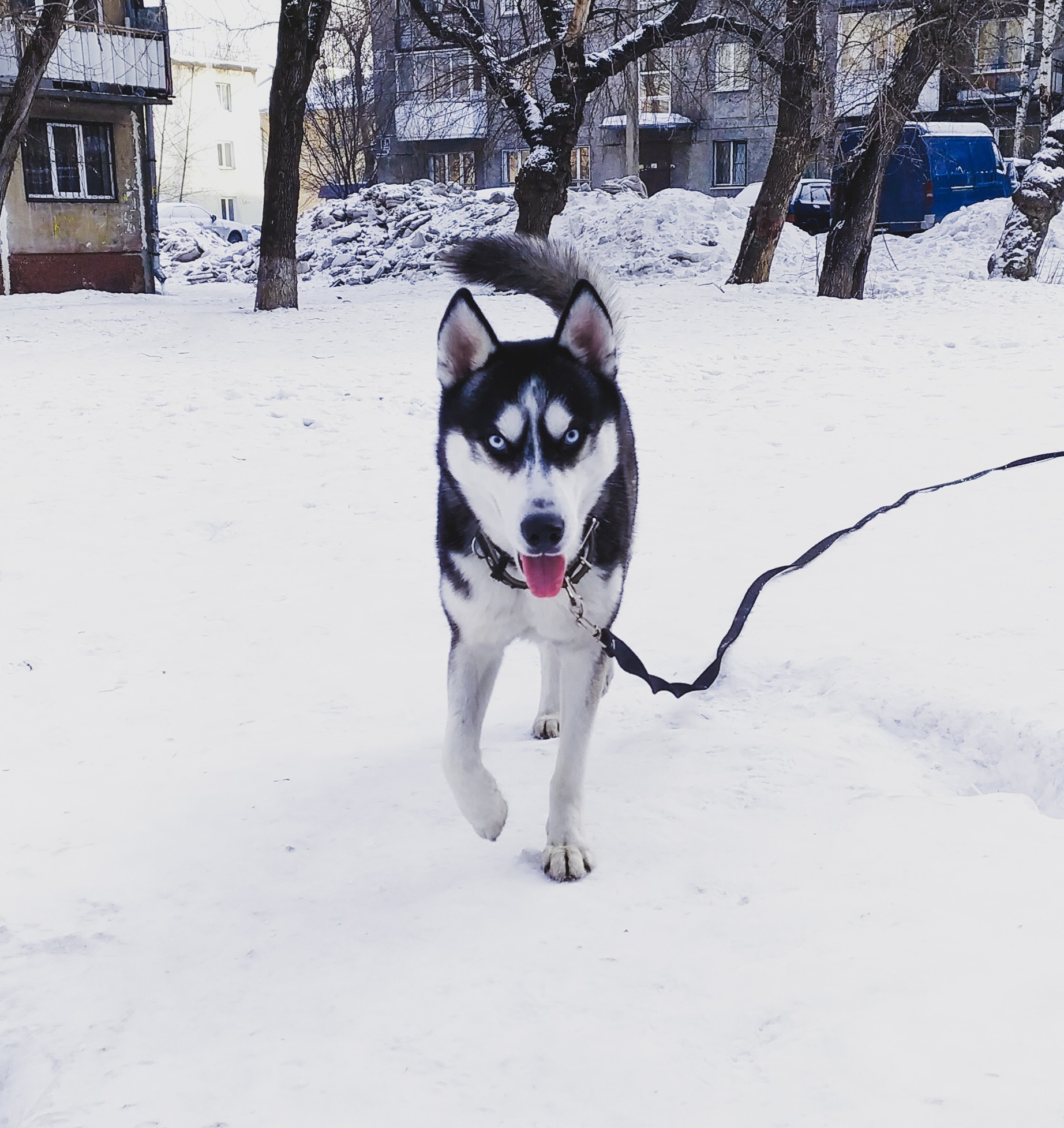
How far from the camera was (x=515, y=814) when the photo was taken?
3113mm

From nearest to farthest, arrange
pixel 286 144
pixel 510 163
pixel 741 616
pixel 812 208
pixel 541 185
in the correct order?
pixel 741 616, pixel 286 144, pixel 541 185, pixel 812 208, pixel 510 163

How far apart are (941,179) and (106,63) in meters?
16.9

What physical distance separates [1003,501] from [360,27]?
14585 millimetres

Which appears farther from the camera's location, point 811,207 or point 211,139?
point 211,139

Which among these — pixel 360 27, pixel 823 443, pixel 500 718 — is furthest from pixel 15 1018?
pixel 360 27

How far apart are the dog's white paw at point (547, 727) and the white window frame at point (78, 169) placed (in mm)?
20000

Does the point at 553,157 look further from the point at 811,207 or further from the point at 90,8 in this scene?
the point at 811,207

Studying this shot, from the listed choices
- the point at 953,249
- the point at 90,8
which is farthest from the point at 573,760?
the point at 90,8

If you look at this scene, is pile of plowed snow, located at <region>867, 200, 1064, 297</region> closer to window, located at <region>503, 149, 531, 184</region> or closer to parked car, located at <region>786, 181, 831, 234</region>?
parked car, located at <region>786, 181, 831, 234</region>

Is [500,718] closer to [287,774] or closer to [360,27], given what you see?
[287,774]

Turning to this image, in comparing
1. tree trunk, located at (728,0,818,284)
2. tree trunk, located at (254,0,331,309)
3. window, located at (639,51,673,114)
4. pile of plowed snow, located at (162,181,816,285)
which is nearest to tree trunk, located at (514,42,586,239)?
window, located at (639,51,673,114)

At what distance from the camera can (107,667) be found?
4.03 m

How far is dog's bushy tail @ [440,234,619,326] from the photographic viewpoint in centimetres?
353

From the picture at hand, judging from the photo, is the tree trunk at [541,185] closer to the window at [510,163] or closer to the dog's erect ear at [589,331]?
the dog's erect ear at [589,331]
